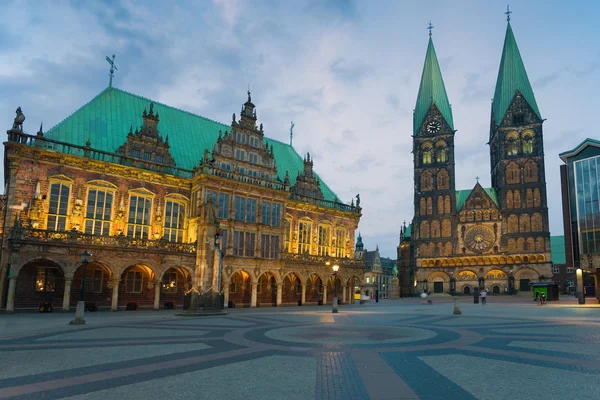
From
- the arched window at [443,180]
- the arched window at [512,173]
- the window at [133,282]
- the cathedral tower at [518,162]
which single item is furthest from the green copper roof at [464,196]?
the window at [133,282]

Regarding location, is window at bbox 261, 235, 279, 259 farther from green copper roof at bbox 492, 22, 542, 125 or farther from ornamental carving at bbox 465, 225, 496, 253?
green copper roof at bbox 492, 22, 542, 125

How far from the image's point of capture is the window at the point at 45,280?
32094 millimetres

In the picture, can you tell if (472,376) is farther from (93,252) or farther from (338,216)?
(338,216)

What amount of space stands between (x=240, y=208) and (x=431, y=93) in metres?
71.5

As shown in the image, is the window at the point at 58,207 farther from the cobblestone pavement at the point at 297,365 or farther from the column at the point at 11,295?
the cobblestone pavement at the point at 297,365

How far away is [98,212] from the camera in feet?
116

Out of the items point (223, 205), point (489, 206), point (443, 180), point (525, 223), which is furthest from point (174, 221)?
point (525, 223)

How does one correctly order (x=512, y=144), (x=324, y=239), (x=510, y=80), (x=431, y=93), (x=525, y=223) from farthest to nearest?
(x=431, y=93) < (x=510, y=80) < (x=512, y=144) < (x=525, y=223) < (x=324, y=239)

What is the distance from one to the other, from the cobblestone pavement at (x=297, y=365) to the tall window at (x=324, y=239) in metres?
34.8

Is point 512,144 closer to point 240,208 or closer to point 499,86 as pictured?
point 499,86

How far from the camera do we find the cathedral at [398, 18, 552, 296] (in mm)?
85750

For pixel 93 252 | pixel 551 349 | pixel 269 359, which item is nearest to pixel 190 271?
pixel 93 252

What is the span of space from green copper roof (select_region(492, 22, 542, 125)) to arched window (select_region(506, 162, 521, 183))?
1028 centimetres

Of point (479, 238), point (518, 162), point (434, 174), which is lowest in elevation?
Result: point (479, 238)
